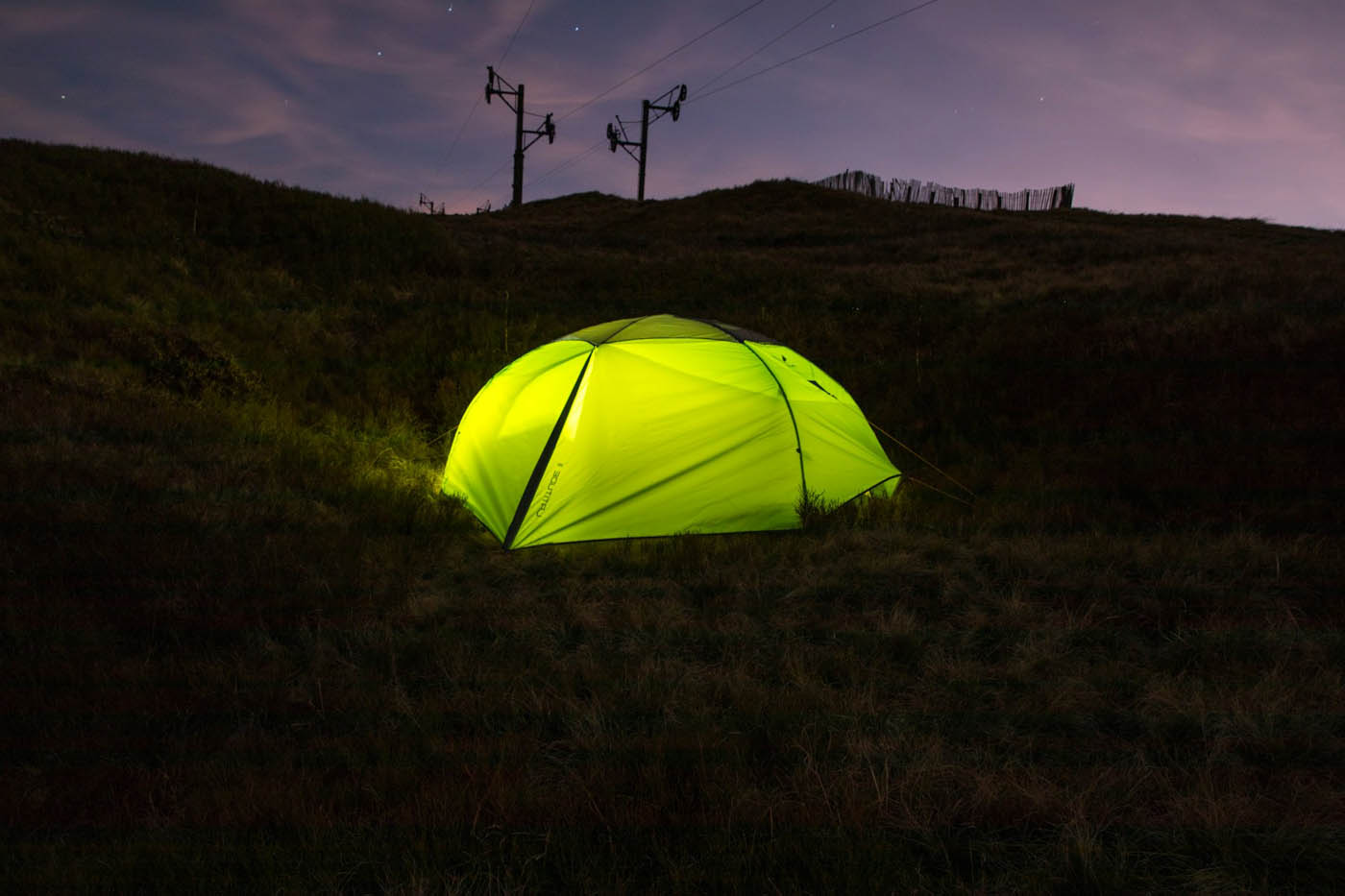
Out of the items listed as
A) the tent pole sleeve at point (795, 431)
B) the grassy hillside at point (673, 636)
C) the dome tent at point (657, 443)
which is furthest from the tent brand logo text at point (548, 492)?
the tent pole sleeve at point (795, 431)

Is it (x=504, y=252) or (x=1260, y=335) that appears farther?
(x=504, y=252)

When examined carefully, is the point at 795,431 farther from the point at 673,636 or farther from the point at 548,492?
the point at 673,636

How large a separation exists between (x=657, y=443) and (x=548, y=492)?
43.0 inches

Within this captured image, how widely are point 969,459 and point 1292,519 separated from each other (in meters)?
2.93

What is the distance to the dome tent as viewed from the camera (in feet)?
20.0

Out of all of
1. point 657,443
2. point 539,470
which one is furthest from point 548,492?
point 657,443

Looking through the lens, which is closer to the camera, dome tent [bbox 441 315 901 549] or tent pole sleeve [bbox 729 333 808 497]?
dome tent [bbox 441 315 901 549]

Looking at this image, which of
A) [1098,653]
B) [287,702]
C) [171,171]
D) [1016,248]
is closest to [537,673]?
[287,702]

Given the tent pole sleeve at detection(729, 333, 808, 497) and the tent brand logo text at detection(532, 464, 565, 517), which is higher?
the tent pole sleeve at detection(729, 333, 808, 497)

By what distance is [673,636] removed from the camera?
410 cm

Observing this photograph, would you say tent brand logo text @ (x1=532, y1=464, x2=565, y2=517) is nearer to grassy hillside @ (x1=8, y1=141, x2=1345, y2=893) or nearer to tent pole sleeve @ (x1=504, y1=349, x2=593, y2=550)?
tent pole sleeve @ (x1=504, y1=349, x2=593, y2=550)

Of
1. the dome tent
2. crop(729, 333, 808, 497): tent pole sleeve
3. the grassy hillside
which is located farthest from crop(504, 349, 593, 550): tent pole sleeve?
crop(729, 333, 808, 497): tent pole sleeve

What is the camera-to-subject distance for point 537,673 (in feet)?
11.6

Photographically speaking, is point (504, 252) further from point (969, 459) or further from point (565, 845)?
point (565, 845)
